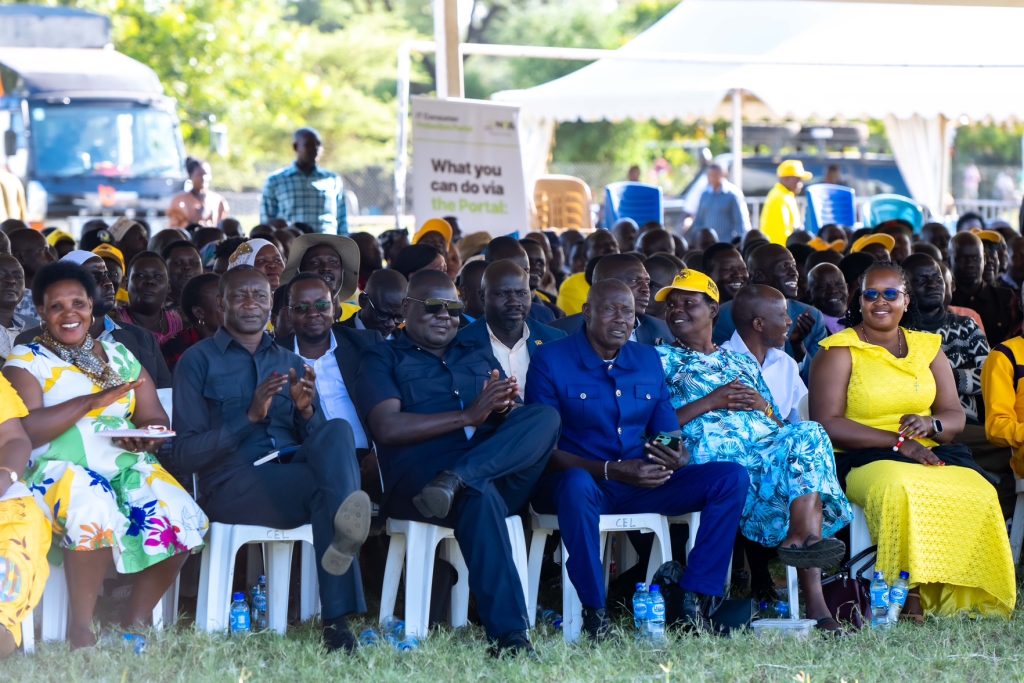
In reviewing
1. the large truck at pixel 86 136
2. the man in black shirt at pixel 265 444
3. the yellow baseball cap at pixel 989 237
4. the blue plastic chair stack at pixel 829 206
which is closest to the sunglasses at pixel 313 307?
the man in black shirt at pixel 265 444

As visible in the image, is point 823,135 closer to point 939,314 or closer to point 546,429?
point 939,314

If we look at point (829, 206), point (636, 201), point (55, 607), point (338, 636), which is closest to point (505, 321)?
point (338, 636)

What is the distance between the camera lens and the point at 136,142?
20.9 metres

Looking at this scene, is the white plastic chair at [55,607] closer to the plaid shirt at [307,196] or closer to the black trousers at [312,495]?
the black trousers at [312,495]

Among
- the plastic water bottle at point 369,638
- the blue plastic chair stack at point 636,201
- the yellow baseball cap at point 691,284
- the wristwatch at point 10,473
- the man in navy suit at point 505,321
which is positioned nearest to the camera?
the wristwatch at point 10,473

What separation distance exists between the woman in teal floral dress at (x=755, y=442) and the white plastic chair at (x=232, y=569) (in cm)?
163

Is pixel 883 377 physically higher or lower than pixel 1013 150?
lower

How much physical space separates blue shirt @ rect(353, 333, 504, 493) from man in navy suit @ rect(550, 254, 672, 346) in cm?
96

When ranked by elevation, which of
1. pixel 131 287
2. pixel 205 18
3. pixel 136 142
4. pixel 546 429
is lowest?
pixel 546 429

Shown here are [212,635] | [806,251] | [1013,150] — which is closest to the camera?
[212,635]

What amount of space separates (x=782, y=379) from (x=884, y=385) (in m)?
0.47

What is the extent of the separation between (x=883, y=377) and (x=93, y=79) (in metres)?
16.4

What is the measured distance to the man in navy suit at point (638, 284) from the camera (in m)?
6.64

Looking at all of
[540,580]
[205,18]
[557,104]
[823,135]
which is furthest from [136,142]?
[540,580]
